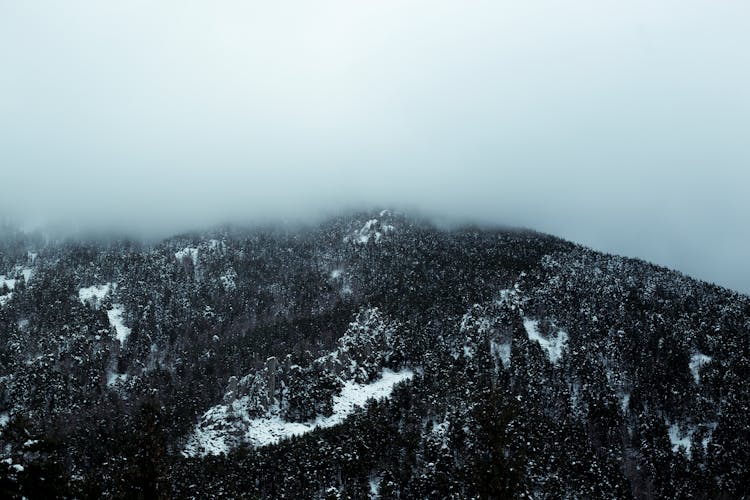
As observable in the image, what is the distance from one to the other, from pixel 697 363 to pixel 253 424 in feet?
539

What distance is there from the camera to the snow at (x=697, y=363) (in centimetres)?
18857

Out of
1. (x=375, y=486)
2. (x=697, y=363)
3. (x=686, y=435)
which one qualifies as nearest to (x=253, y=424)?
(x=375, y=486)

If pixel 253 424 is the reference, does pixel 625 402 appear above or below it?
below

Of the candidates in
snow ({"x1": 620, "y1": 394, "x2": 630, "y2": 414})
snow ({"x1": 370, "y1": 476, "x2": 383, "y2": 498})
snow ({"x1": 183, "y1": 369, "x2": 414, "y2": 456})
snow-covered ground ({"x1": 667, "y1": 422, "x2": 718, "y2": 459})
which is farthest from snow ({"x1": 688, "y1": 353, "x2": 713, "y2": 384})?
snow ({"x1": 370, "y1": 476, "x2": 383, "y2": 498})

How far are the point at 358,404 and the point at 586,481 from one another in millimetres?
81763

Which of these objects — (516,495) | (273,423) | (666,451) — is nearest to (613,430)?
(666,451)

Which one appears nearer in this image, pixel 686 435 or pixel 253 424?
pixel 686 435

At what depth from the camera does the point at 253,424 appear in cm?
17375

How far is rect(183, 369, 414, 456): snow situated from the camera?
159863 mm

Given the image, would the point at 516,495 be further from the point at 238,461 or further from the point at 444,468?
the point at 238,461

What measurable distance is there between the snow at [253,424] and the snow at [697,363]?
111 m

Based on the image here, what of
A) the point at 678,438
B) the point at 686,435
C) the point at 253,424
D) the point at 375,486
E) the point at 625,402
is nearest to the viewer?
the point at 375,486

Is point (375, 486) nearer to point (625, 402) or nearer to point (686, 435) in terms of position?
point (625, 402)

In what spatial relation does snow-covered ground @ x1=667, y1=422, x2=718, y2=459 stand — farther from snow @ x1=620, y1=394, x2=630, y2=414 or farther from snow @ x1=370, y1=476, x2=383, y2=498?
snow @ x1=370, y1=476, x2=383, y2=498
